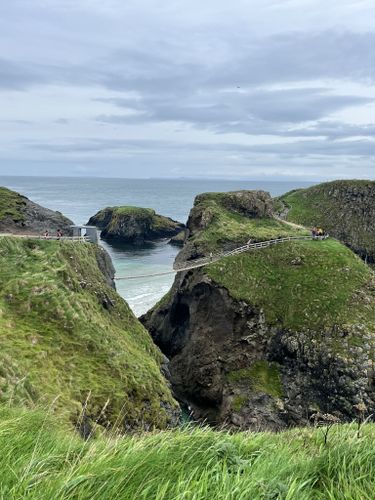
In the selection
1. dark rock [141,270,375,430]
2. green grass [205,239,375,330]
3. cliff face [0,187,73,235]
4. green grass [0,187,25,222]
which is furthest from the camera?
green grass [0,187,25,222]

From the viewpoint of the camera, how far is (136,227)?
14488cm

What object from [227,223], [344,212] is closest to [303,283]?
[227,223]

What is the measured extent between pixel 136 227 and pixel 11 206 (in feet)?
269

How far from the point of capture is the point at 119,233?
14300 centimetres

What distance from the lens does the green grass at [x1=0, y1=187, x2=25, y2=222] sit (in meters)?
59.4

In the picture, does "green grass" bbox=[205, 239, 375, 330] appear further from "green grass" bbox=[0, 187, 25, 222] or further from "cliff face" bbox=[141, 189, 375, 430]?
"green grass" bbox=[0, 187, 25, 222]

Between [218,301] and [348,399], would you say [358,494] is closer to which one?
[348,399]

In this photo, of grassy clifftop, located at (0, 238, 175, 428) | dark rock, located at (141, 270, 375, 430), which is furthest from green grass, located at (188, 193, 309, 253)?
grassy clifftop, located at (0, 238, 175, 428)

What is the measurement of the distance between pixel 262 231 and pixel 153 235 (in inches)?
3431

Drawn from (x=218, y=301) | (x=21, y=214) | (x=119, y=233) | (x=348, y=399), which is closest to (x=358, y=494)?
(x=348, y=399)

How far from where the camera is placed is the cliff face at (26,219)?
5791 centimetres

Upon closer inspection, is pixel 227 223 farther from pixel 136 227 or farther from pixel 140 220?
pixel 140 220

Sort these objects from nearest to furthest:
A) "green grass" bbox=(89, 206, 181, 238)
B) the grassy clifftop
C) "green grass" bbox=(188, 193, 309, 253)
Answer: the grassy clifftop, "green grass" bbox=(188, 193, 309, 253), "green grass" bbox=(89, 206, 181, 238)

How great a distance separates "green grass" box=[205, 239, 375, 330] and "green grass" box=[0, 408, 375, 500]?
41320 millimetres
